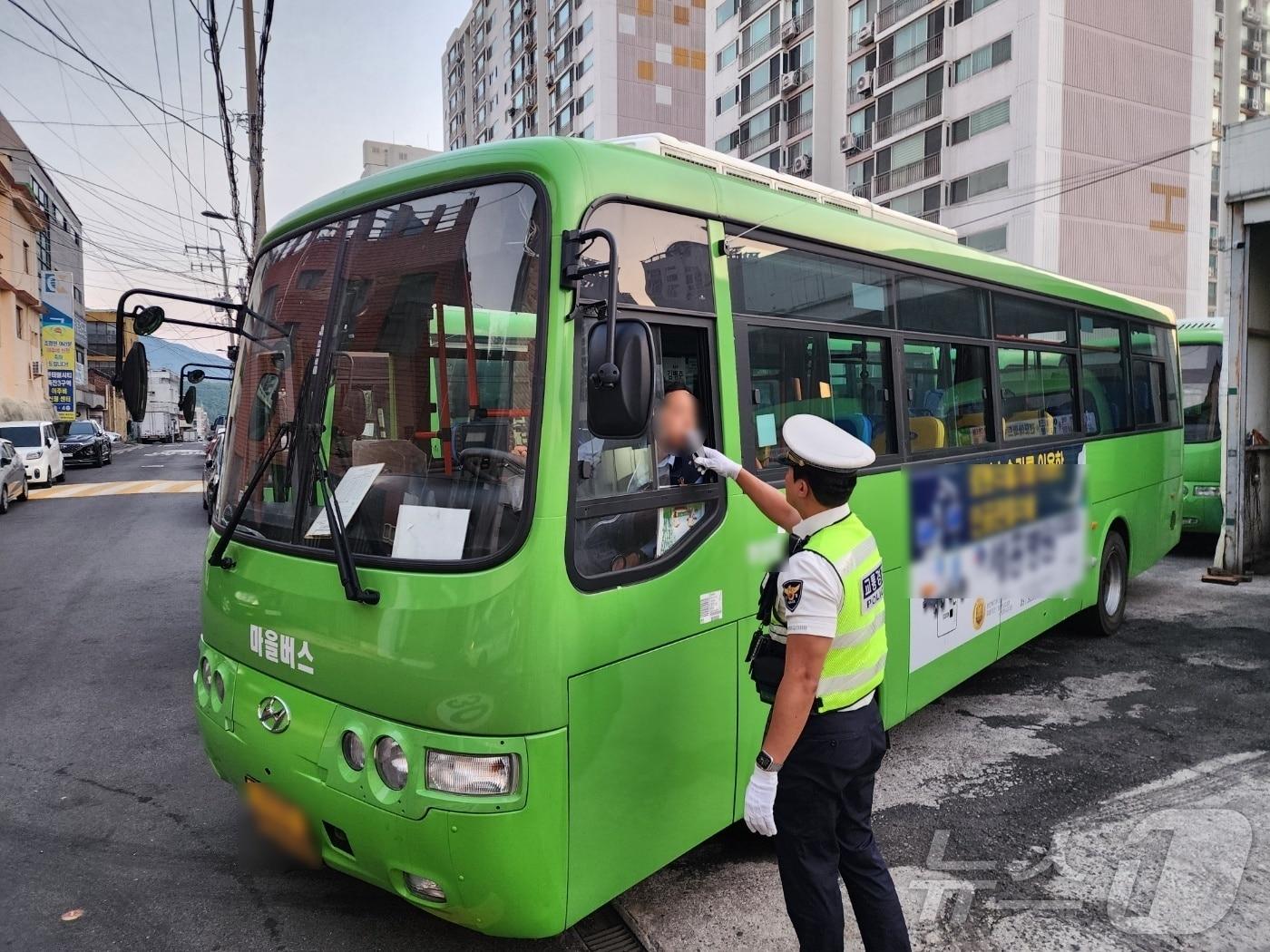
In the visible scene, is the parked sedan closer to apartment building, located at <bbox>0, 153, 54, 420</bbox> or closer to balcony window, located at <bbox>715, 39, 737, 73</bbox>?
apartment building, located at <bbox>0, 153, 54, 420</bbox>

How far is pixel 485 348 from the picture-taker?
9.31 feet

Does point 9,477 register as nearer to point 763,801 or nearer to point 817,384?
point 817,384

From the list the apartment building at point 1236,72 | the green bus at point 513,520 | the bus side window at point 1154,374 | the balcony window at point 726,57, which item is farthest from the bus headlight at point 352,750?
the balcony window at point 726,57

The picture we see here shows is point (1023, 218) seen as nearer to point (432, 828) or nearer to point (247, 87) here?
point (247, 87)

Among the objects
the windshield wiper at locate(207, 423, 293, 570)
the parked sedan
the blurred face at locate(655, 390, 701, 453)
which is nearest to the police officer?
the blurred face at locate(655, 390, 701, 453)

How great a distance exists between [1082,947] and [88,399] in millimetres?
79617

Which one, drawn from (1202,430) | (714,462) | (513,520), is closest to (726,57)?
(1202,430)

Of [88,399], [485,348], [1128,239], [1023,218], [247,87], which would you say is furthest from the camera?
[88,399]

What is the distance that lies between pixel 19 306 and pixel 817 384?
46.3m

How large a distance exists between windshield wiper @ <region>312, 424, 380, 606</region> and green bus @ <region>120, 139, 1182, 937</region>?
0.4 inches

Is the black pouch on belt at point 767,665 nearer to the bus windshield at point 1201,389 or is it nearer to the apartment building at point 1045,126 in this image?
the bus windshield at point 1201,389

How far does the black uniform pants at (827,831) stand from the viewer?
8.63 ft

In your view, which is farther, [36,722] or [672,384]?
[36,722]

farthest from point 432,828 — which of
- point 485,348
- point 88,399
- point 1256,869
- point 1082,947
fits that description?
point 88,399
